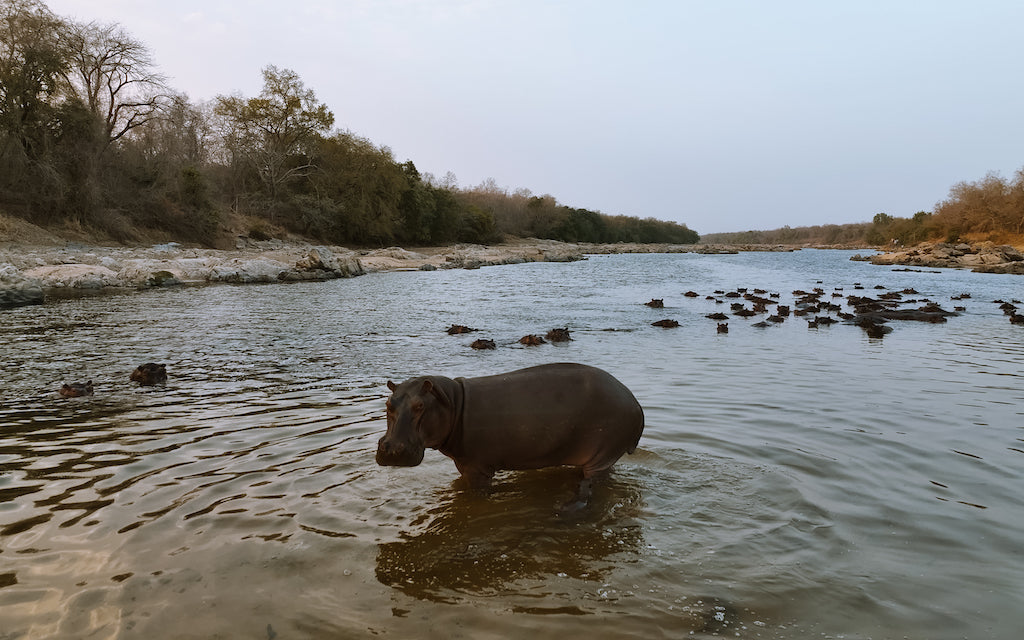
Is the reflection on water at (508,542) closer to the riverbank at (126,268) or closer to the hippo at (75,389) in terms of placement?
the hippo at (75,389)

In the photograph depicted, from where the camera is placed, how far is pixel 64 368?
9906mm

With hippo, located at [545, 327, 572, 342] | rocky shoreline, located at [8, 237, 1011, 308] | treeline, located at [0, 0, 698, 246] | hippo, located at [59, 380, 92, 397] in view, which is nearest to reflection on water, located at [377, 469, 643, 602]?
hippo, located at [59, 380, 92, 397]

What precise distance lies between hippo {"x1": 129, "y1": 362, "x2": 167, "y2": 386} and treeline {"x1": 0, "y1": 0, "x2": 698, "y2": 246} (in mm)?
32391

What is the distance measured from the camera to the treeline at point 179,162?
33250mm

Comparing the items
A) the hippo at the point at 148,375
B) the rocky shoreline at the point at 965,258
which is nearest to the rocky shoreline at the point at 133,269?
the hippo at the point at 148,375

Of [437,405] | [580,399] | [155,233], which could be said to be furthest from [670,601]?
[155,233]

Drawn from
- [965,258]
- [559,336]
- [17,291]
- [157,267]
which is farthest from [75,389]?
[965,258]

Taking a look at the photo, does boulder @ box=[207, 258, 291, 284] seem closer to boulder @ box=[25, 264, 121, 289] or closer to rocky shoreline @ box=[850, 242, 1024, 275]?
boulder @ box=[25, 264, 121, 289]

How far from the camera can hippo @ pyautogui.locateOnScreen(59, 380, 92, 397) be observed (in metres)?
8.00

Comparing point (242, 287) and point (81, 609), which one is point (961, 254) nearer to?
point (242, 287)

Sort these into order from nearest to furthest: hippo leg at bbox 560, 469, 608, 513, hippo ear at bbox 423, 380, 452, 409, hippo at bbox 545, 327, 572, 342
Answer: hippo ear at bbox 423, 380, 452, 409 → hippo leg at bbox 560, 469, 608, 513 → hippo at bbox 545, 327, 572, 342

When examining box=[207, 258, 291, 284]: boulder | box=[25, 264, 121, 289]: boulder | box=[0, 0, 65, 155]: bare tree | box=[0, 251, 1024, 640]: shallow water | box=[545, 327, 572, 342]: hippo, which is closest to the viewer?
box=[0, 251, 1024, 640]: shallow water

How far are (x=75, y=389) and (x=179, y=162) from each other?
51.6m

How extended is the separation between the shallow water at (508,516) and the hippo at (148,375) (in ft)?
0.79
